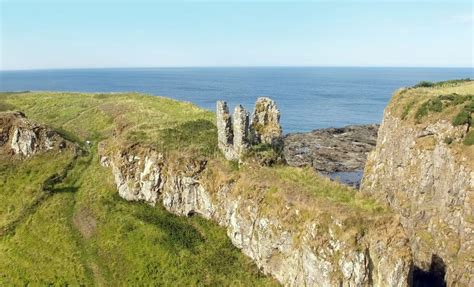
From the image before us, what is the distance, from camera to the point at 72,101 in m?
82.2

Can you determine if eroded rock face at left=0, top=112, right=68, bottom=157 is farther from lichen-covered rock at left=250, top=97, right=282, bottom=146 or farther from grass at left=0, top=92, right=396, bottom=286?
lichen-covered rock at left=250, top=97, right=282, bottom=146

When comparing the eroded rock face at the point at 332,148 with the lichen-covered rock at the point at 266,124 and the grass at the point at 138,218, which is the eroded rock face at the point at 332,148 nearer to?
the lichen-covered rock at the point at 266,124

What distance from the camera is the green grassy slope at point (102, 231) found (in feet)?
139

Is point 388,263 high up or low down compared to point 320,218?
down

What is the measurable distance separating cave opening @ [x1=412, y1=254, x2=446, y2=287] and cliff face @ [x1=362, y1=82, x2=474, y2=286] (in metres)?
0.11

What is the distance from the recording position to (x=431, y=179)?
5756 centimetres

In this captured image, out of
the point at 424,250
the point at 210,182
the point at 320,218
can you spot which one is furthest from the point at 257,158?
the point at 424,250

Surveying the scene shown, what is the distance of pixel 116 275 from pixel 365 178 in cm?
4359

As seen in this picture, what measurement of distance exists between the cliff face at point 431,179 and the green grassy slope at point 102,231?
916 inches

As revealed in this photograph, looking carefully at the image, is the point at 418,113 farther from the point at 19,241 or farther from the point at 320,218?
the point at 19,241

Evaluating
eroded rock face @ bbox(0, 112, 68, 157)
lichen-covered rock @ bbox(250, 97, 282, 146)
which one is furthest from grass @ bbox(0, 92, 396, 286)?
lichen-covered rock @ bbox(250, 97, 282, 146)

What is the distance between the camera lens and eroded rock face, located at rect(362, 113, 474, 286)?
165 ft

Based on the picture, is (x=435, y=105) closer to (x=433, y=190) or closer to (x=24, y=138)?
(x=433, y=190)

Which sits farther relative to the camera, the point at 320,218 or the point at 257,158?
the point at 257,158
